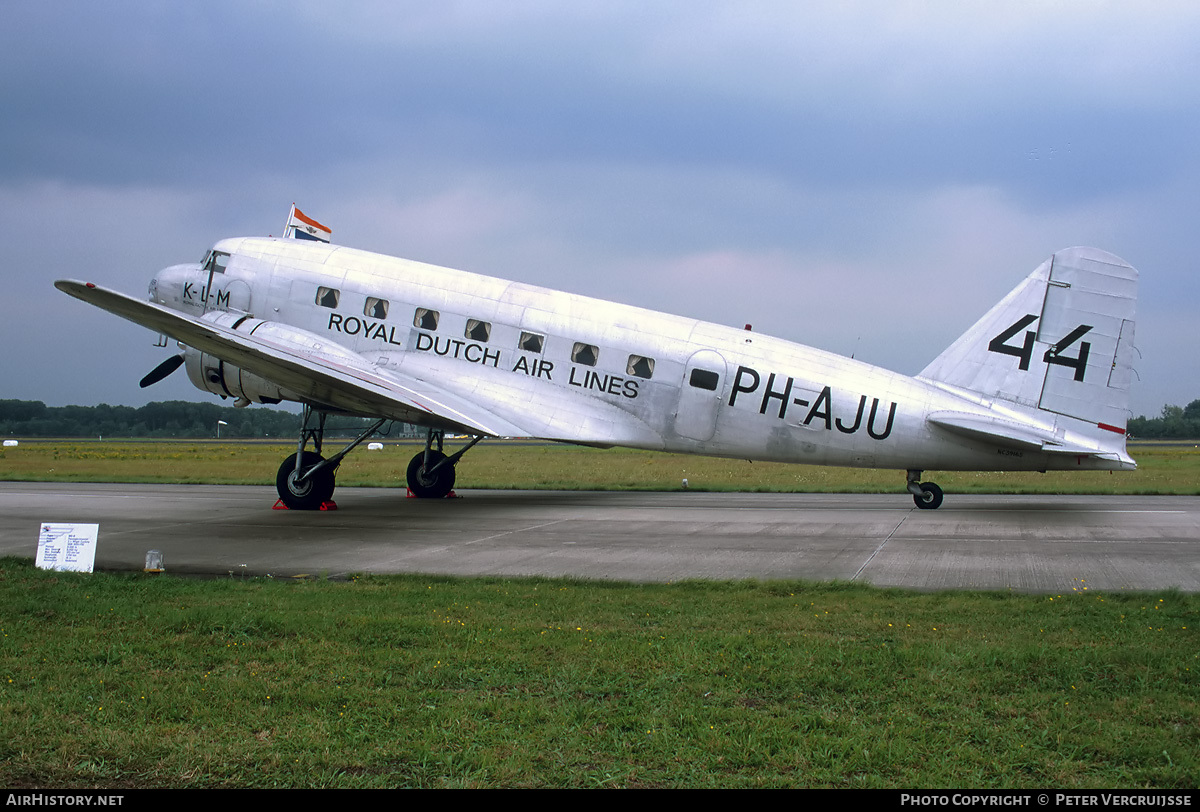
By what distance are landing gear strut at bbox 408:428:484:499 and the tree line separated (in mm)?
96071

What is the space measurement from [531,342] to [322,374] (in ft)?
16.3

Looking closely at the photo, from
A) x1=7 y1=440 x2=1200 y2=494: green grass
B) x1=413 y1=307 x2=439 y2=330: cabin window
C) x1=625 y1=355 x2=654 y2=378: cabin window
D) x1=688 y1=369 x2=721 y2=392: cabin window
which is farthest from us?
x1=7 y1=440 x2=1200 y2=494: green grass

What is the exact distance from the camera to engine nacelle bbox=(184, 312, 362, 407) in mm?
19688

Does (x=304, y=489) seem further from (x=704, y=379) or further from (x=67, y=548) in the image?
(x=704, y=379)

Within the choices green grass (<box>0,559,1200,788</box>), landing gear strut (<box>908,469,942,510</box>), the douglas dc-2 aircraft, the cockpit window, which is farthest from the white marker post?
landing gear strut (<box>908,469,942,510</box>)

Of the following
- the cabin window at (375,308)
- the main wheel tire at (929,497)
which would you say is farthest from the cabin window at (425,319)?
the main wheel tire at (929,497)

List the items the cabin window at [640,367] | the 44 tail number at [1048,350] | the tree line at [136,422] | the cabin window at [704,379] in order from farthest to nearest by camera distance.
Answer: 1. the tree line at [136,422]
2. the cabin window at [640,367]
3. the cabin window at [704,379]
4. the 44 tail number at [1048,350]

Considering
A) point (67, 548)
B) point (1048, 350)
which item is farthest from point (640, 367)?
point (67, 548)

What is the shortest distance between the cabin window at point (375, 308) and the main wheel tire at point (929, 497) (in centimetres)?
1264

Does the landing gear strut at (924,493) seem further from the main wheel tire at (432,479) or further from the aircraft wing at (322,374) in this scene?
the main wheel tire at (432,479)

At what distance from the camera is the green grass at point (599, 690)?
16.4 ft

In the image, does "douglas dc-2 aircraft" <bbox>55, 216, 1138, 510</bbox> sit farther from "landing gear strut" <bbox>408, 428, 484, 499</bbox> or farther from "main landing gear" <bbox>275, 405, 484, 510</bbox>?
"landing gear strut" <bbox>408, 428, 484, 499</bbox>

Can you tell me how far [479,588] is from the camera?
10672mm

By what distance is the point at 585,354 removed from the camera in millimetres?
19500
